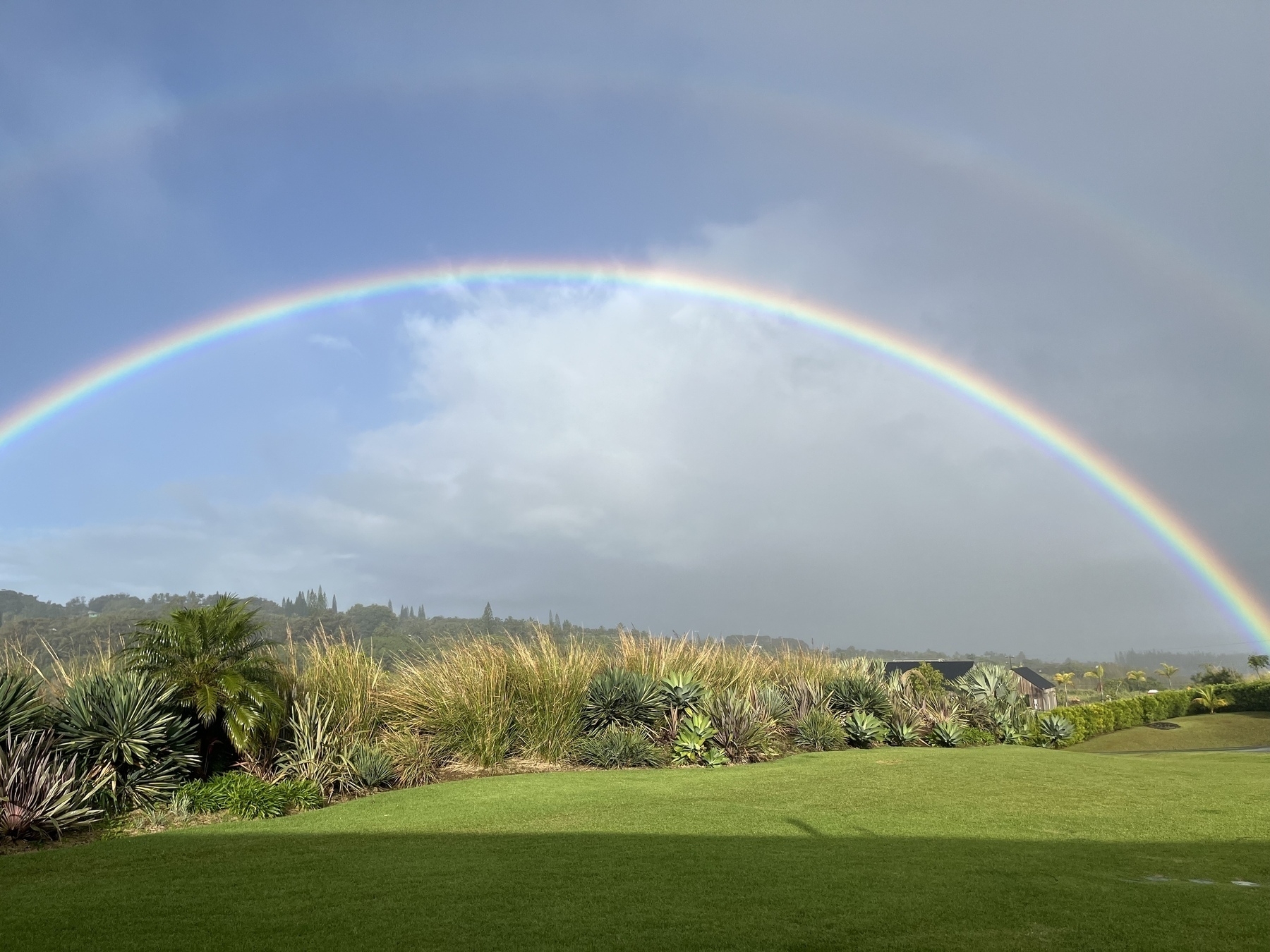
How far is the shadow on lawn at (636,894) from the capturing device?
4543 mm

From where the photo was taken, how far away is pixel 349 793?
10.9m

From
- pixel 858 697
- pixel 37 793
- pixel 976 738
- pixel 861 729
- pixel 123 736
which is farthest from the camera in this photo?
pixel 858 697

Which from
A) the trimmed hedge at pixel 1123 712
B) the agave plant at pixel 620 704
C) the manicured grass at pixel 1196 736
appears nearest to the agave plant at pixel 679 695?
the agave plant at pixel 620 704

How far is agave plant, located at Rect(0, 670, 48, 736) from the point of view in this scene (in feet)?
28.8

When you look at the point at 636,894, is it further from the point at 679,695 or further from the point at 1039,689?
the point at 1039,689

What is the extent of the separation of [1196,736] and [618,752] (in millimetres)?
21858

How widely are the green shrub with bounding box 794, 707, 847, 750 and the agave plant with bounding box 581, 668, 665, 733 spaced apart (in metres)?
2.77

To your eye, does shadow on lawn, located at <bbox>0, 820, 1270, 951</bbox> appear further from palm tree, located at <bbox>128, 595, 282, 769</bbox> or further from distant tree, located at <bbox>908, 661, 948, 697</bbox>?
distant tree, located at <bbox>908, 661, 948, 697</bbox>

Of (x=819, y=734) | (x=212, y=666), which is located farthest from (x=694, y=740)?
(x=212, y=666)

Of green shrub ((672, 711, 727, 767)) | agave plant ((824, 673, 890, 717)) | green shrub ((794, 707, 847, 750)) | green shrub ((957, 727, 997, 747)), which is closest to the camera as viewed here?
green shrub ((672, 711, 727, 767))

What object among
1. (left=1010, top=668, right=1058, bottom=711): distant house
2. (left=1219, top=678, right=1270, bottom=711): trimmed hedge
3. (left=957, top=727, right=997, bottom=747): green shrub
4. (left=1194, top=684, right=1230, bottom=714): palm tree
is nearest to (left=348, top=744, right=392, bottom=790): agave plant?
(left=957, top=727, right=997, bottom=747): green shrub

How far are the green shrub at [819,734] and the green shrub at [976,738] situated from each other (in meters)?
2.80

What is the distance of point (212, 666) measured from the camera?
34.8 ft

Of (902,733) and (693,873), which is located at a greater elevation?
(693,873)
